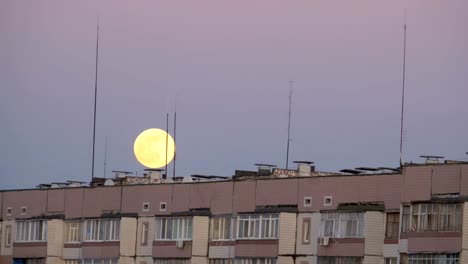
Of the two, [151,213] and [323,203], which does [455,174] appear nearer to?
[323,203]

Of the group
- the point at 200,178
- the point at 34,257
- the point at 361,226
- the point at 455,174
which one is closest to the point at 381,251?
the point at 361,226

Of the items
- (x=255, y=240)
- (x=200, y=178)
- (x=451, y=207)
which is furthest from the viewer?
(x=200, y=178)

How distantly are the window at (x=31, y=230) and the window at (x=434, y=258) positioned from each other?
35655 mm

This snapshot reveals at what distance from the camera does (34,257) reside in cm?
11275

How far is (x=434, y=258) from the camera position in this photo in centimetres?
8338

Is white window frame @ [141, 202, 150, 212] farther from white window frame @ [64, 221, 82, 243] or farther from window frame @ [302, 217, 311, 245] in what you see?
window frame @ [302, 217, 311, 245]

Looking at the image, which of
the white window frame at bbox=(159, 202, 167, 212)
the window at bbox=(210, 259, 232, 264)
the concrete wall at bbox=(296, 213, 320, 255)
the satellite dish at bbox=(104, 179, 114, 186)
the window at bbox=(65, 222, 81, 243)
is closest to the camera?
the concrete wall at bbox=(296, 213, 320, 255)

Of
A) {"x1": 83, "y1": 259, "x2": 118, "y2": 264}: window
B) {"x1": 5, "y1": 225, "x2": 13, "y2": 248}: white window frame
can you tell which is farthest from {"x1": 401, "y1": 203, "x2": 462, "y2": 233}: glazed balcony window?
{"x1": 5, "y1": 225, "x2": 13, "y2": 248}: white window frame

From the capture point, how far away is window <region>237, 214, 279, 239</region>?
312ft

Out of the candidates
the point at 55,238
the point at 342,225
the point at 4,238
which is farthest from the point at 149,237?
the point at 342,225

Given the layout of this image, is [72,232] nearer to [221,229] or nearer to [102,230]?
[102,230]

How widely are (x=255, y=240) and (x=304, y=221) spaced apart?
14.2ft

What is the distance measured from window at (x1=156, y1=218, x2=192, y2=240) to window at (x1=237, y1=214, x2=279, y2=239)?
475cm

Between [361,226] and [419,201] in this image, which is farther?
[361,226]
